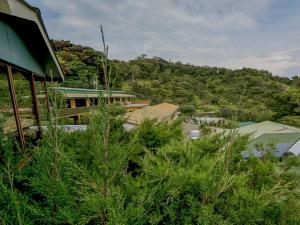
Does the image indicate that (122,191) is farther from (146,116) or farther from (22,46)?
(146,116)

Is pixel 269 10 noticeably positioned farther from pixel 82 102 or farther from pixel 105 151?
pixel 82 102

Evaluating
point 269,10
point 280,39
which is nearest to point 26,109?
point 269,10

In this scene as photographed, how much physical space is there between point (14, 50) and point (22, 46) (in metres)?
0.59

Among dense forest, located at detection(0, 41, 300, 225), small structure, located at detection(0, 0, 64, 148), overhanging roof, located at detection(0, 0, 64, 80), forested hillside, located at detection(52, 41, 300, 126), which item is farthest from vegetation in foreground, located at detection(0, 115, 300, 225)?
forested hillside, located at detection(52, 41, 300, 126)

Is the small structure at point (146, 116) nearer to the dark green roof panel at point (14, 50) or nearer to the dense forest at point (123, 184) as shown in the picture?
the dense forest at point (123, 184)

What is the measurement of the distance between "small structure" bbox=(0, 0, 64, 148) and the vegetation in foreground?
175 cm

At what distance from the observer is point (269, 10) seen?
9.17 metres

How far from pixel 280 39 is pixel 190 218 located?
17752mm

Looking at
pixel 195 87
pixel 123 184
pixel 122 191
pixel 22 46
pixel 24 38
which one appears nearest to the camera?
pixel 122 191

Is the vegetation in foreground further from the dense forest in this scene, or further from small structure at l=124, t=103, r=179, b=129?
small structure at l=124, t=103, r=179, b=129

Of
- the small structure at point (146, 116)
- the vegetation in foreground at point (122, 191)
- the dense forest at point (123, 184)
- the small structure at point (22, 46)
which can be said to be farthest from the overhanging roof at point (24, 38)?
the small structure at point (146, 116)

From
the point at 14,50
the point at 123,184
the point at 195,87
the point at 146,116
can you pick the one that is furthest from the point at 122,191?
the point at 195,87

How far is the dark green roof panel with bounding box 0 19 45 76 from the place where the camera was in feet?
12.0

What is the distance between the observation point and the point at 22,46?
461 centimetres
